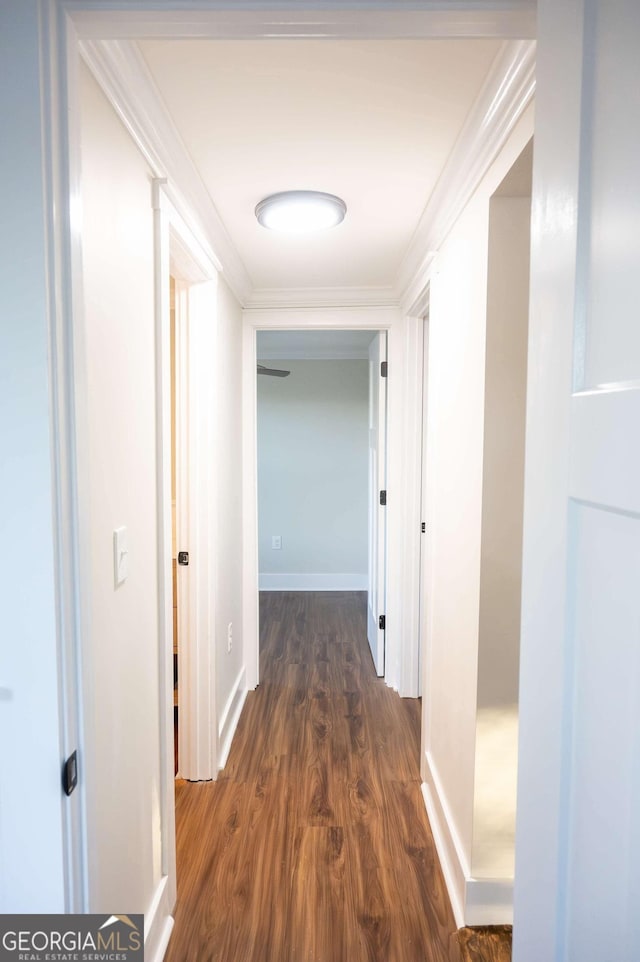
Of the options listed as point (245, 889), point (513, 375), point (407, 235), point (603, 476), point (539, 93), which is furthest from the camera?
point (407, 235)

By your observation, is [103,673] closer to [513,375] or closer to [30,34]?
[30,34]

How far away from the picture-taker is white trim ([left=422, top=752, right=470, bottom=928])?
1672 millimetres

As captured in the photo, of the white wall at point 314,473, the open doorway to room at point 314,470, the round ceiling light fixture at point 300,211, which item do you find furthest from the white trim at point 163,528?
the white wall at point 314,473

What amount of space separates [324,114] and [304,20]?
609 millimetres

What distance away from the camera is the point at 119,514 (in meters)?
1.27

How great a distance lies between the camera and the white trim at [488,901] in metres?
1.61

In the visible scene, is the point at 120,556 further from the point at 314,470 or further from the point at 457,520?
the point at 314,470

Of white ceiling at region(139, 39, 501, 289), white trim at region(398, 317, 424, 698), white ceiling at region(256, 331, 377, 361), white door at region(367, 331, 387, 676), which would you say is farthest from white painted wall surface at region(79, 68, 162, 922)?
white ceiling at region(256, 331, 377, 361)

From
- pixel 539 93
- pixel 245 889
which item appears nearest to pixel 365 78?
pixel 539 93

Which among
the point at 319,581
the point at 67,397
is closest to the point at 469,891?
the point at 67,397

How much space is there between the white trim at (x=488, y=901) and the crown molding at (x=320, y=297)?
261 cm

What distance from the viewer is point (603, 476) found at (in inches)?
23.3

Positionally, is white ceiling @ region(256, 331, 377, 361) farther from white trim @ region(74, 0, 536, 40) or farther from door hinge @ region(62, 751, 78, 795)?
door hinge @ region(62, 751, 78, 795)

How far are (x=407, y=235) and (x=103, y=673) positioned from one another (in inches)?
76.0
